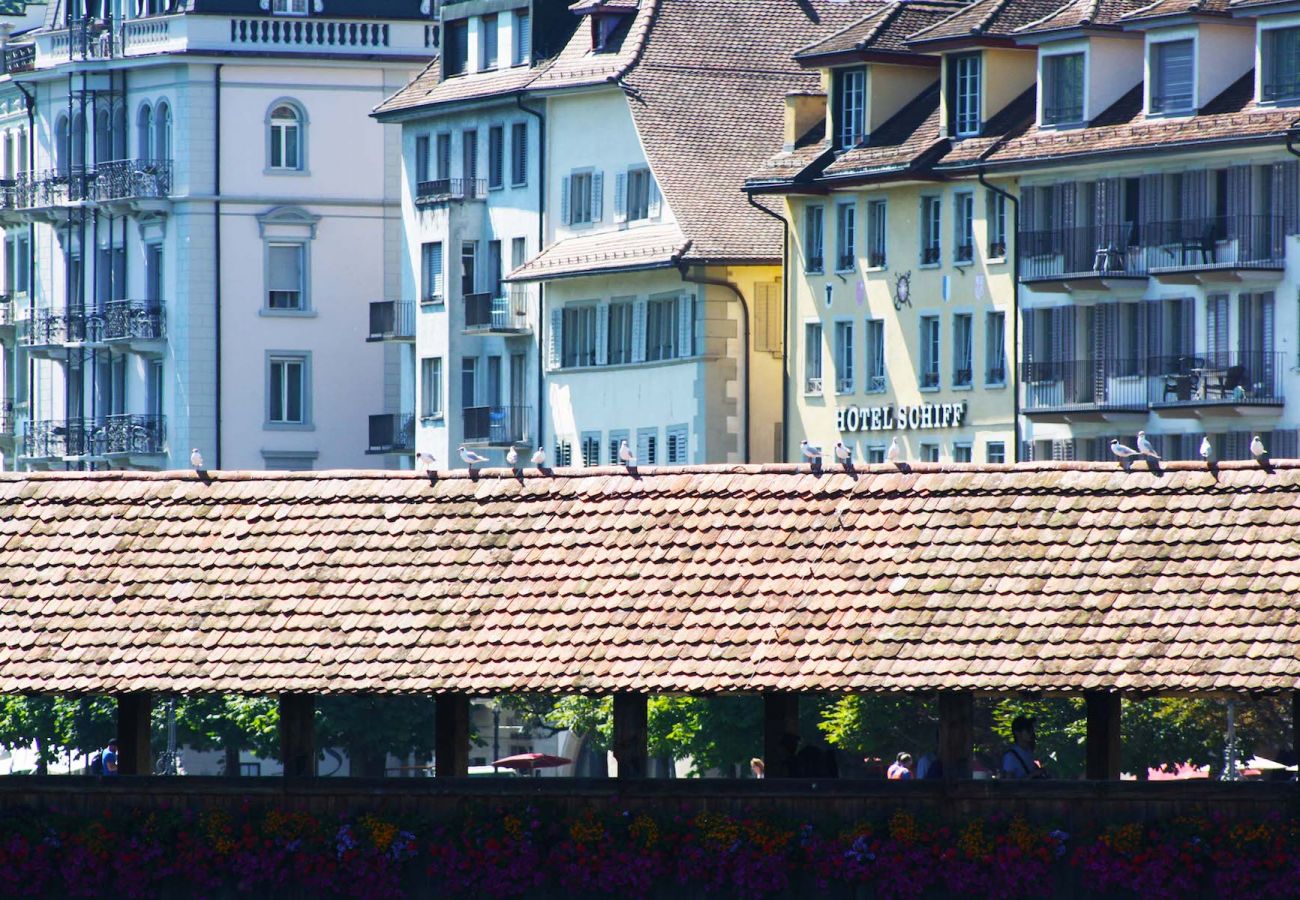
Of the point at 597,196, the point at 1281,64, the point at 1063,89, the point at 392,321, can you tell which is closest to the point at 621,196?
the point at 597,196

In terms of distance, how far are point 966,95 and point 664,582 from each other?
44457 mm

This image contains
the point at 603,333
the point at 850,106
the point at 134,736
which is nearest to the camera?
the point at 134,736

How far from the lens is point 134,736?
36000 millimetres

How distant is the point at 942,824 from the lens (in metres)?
33.6

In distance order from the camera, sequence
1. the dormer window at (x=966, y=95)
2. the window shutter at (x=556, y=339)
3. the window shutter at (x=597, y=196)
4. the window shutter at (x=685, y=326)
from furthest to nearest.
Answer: the window shutter at (x=556, y=339) < the window shutter at (x=597, y=196) < the window shutter at (x=685, y=326) < the dormer window at (x=966, y=95)

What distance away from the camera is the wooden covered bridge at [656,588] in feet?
107

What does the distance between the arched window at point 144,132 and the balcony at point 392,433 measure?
10.2 meters

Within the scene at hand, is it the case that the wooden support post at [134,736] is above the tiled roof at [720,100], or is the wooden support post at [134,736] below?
below

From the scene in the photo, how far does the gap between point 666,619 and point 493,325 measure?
56.8m

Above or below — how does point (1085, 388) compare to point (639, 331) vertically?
below

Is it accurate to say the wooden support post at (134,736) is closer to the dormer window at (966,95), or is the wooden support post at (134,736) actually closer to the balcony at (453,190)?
the dormer window at (966,95)

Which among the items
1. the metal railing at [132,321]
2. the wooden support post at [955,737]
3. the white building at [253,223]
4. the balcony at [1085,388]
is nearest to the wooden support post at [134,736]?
the wooden support post at [955,737]

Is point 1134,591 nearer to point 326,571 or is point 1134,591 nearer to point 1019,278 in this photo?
point 326,571

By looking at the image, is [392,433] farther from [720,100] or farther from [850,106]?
[850,106]
